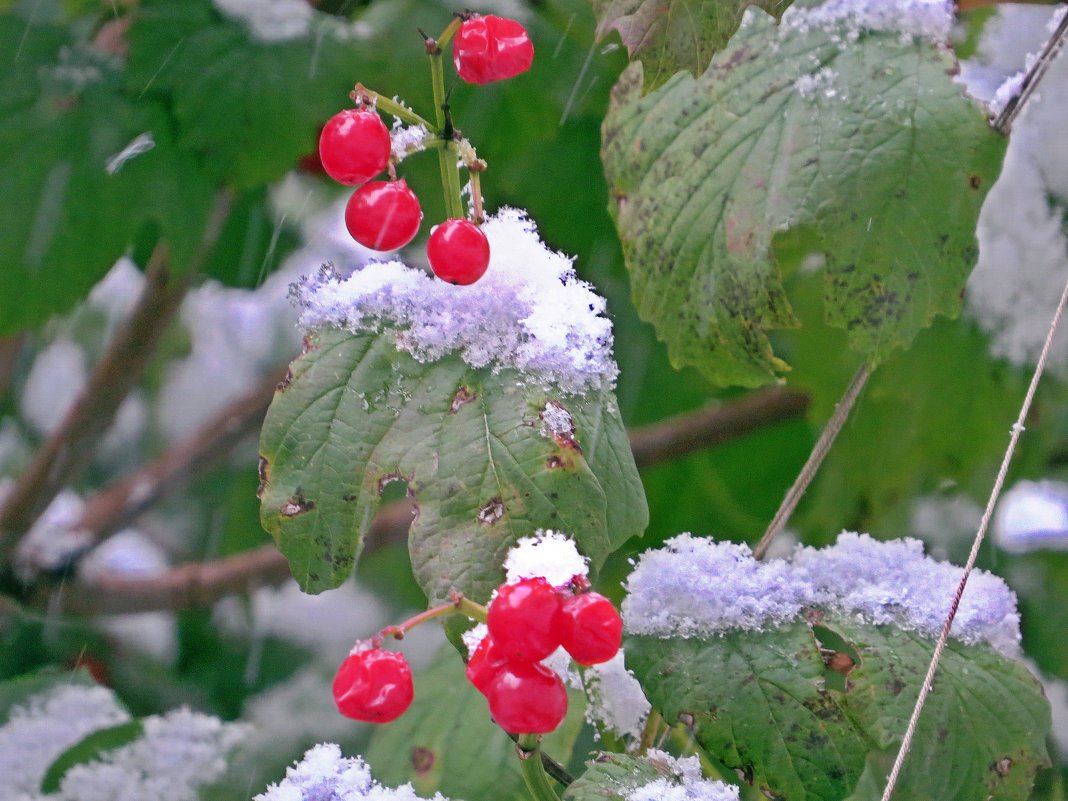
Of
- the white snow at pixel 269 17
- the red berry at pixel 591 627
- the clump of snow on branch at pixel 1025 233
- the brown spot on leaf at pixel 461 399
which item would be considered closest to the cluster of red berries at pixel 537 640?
the red berry at pixel 591 627

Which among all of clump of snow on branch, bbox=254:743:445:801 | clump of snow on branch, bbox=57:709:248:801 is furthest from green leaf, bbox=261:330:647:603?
clump of snow on branch, bbox=57:709:248:801

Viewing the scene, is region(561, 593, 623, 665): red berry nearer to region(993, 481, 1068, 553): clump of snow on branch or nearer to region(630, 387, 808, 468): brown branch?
region(630, 387, 808, 468): brown branch

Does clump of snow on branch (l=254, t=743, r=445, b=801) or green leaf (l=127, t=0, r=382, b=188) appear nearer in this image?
clump of snow on branch (l=254, t=743, r=445, b=801)

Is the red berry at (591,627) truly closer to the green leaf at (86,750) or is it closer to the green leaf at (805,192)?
the green leaf at (805,192)

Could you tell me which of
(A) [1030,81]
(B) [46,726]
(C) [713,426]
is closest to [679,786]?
(A) [1030,81]

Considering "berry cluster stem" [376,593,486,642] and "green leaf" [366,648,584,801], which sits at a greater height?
"berry cluster stem" [376,593,486,642]

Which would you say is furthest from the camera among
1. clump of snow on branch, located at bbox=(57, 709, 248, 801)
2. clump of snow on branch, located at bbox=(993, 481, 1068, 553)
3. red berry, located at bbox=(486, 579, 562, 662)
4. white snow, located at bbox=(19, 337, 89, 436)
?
white snow, located at bbox=(19, 337, 89, 436)
